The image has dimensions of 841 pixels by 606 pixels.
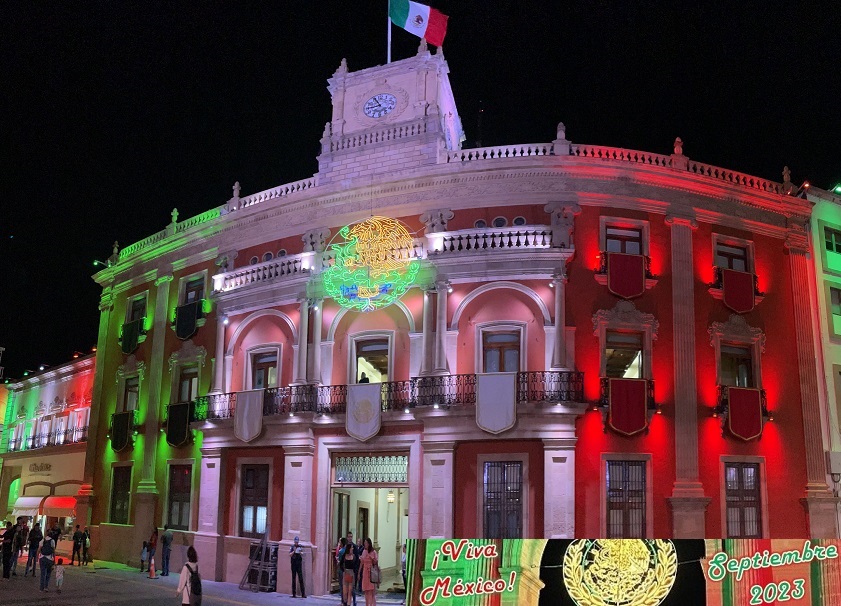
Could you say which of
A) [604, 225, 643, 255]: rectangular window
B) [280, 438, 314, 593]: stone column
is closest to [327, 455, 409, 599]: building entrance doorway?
[280, 438, 314, 593]: stone column

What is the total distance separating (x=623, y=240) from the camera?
82.8 feet

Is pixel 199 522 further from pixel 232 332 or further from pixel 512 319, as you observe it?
pixel 512 319

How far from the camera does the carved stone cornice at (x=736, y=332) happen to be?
81.4ft

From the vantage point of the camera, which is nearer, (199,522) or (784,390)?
(784,390)

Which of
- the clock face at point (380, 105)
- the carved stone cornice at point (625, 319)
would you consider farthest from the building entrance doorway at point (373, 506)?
the clock face at point (380, 105)

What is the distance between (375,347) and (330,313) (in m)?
1.89

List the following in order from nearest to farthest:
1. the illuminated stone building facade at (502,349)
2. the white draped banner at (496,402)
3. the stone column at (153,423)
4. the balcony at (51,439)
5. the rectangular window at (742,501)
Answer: the white draped banner at (496,402), the illuminated stone building facade at (502,349), the rectangular window at (742,501), the stone column at (153,423), the balcony at (51,439)

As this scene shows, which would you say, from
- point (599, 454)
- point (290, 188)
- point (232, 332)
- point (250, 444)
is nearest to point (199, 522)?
point (250, 444)

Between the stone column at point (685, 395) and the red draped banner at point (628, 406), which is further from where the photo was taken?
the red draped banner at point (628, 406)

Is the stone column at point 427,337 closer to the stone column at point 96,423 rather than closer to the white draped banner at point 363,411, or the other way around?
the white draped banner at point 363,411

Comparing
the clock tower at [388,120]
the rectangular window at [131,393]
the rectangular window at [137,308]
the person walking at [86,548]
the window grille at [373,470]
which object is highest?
the clock tower at [388,120]

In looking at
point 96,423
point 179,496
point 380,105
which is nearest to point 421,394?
point 380,105

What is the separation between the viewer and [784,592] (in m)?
11.5

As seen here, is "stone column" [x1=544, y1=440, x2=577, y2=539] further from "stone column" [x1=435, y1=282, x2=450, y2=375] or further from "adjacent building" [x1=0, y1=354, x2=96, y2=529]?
"adjacent building" [x1=0, y1=354, x2=96, y2=529]
